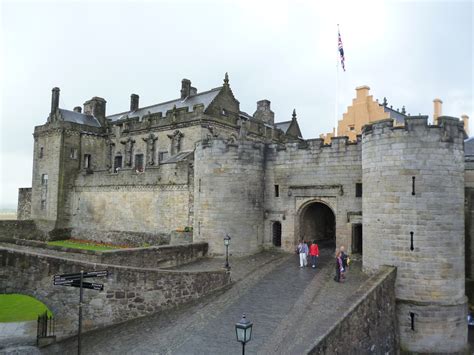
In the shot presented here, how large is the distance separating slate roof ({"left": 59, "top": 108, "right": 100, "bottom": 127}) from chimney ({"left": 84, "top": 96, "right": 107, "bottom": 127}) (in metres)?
0.51

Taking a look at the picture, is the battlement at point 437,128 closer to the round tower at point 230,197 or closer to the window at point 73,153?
the round tower at point 230,197

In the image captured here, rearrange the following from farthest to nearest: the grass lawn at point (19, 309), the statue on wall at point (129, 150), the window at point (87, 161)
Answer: the window at point (87, 161) → the statue on wall at point (129, 150) → the grass lawn at point (19, 309)

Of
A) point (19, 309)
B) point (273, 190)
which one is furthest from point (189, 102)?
point (19, 309)

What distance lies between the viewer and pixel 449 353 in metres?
14.0

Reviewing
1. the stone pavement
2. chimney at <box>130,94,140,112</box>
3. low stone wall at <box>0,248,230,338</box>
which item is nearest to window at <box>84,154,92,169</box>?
chimney at <box>130,94,140,112</box>

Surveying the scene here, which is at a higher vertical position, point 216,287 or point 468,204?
point 468,204

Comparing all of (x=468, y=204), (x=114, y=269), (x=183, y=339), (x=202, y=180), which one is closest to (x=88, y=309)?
(x=114, y=269)

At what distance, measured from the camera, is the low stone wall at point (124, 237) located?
1108 inches

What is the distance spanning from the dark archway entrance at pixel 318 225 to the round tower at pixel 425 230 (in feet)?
22.1

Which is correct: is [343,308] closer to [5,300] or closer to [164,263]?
[164,263]

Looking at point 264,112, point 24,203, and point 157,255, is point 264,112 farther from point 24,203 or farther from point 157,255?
point 157,255

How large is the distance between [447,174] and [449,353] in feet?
20.5

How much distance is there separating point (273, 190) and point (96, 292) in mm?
11485

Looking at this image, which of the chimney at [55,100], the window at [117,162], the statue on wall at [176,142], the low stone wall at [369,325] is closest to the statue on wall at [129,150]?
the window at [117,162]
